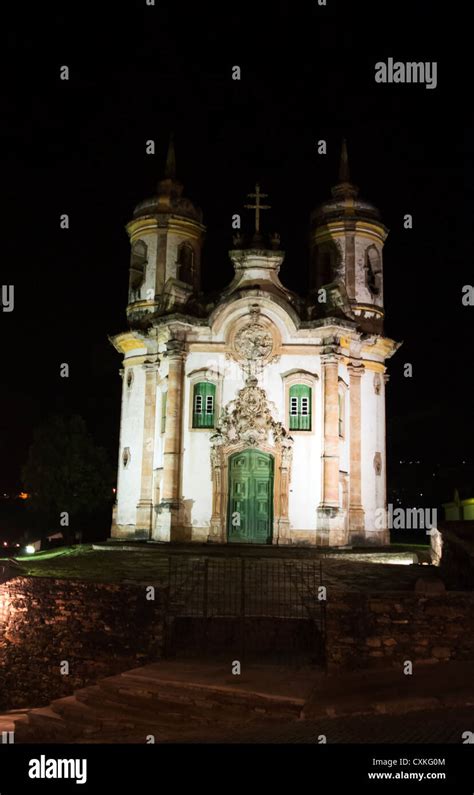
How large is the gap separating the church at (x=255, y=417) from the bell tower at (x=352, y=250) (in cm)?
42

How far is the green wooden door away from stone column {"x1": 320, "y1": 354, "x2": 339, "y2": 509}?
1807 mm

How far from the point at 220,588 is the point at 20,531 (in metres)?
32.9

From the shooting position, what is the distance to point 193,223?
30750mm

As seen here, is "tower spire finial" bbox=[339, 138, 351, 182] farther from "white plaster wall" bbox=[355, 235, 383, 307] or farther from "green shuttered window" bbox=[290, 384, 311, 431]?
"green shuttered window" bbox=[290, 384, 311, 431]

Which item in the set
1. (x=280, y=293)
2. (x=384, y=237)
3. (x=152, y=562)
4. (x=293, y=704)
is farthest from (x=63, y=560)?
(x=384, y=237)

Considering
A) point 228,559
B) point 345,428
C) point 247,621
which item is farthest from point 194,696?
point 345,428

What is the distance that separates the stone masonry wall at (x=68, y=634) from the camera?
1460 centimetres

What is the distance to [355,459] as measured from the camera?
2734 cm

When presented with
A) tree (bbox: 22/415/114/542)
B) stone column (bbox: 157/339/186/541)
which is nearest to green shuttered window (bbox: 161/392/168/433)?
stone column (bbox: 157/339/186/541)

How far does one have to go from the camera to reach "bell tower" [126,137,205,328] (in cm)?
3019

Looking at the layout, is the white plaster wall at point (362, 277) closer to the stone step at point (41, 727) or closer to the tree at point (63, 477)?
the tree at point (63, 477)

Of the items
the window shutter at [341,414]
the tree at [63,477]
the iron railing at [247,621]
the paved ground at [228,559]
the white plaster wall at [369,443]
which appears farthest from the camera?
the tree at [63,477]

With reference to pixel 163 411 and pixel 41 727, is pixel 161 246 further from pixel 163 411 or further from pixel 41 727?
pixel 41 727

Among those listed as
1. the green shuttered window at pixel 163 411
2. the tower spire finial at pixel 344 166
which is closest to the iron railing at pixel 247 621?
the green shuttered window at pixel 163 411
